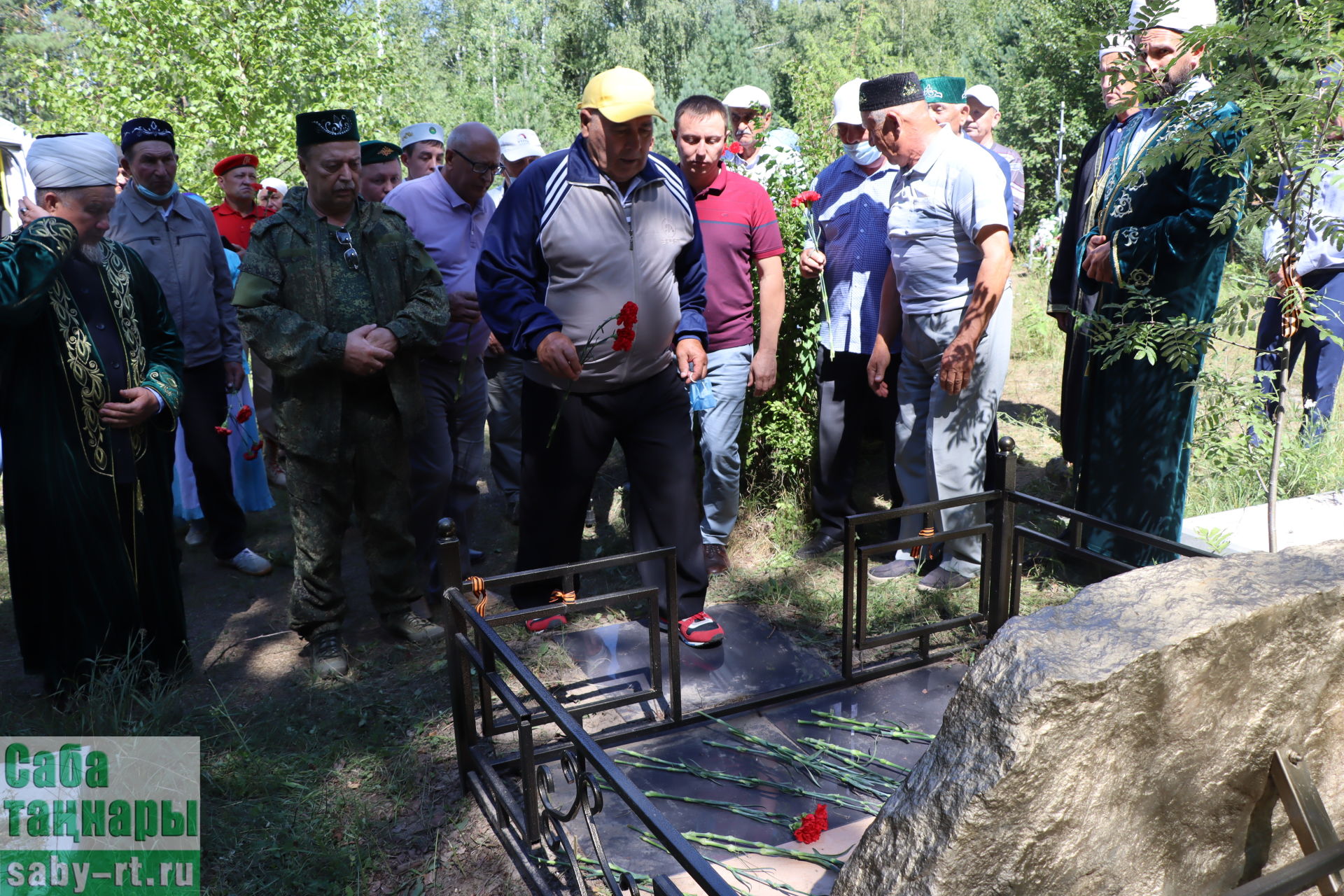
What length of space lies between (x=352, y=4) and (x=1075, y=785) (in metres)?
13.4

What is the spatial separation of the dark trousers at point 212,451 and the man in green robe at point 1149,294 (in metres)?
4.26

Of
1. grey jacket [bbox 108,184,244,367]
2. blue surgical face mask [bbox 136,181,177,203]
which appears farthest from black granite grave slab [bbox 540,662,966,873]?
blue surgical face mask [bbox 136,181,177,203]

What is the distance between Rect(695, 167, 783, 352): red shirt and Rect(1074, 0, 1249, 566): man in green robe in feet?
4.88

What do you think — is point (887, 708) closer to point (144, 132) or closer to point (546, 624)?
point (546, 624)

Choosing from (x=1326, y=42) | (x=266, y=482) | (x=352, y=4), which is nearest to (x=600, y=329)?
(x=1326, y=42)

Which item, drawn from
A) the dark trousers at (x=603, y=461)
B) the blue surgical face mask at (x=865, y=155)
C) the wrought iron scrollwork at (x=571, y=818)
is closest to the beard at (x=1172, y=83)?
the blue surgical face mask at (x=865, y=155)

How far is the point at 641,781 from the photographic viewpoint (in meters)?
3.04

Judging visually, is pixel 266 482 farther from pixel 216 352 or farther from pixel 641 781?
pixel 641 781

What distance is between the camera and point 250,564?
202 inches

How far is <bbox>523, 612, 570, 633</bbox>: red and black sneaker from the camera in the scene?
13.4ft

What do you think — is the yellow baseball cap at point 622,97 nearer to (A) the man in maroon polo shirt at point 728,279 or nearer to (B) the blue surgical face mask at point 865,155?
(A) the man in maroon polo shirt at point 728,279

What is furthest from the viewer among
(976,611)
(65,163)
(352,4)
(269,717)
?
(352,4)

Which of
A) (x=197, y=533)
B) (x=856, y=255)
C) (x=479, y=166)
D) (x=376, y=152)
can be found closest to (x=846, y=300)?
(x=856, y=255)

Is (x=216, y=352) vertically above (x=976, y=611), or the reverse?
(x=216, y=352)
